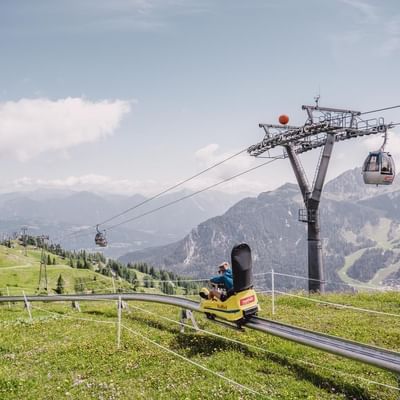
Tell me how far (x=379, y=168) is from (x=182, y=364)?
2289cm

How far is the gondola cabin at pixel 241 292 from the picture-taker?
15031 mm

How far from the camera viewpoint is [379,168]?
3078 centimetres

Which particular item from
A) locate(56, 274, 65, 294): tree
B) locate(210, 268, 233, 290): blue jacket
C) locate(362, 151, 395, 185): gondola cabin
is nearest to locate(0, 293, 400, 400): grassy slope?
locate(210, 268, 233, 290): blue jacket

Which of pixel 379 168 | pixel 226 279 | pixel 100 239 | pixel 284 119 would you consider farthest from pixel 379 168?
pixel 100 239

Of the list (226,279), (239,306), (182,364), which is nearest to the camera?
(182,364)

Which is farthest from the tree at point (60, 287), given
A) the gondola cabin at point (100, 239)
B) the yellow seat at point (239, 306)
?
the yellow seat at point (239, 306)

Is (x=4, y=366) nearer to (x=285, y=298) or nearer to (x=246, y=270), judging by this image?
(x=246, y=270)

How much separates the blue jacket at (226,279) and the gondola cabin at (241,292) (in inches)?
19.3

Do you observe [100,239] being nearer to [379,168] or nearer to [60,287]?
[379,168]

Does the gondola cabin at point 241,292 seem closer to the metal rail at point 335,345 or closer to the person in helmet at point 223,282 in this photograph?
the person in helmet at point 223,282

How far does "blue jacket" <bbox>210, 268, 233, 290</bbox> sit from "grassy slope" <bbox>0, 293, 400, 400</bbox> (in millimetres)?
2350

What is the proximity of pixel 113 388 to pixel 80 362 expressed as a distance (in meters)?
3.42

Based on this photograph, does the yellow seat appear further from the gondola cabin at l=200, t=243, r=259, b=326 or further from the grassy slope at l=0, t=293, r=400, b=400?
the grassy slope at l=0, t=293, r=400, b=400

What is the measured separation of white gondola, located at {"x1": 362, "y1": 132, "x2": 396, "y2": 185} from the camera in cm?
3080
